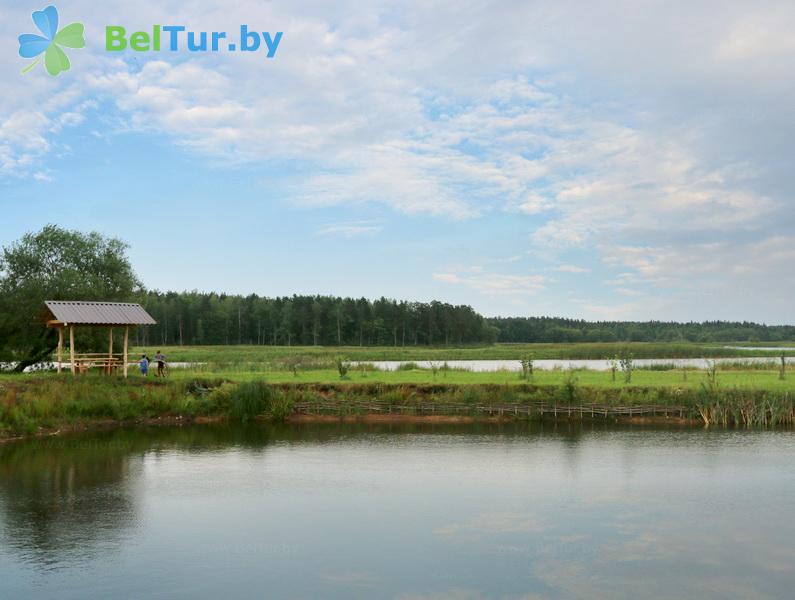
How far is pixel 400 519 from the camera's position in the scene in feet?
54.2

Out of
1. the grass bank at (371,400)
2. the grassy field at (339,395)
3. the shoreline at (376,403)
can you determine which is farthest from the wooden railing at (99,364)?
the shoreline at (376,403)

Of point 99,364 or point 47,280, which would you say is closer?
point 99,364

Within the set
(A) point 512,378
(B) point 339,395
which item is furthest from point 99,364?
(A) point 512,378

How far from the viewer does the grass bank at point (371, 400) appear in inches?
1196

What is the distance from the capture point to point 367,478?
2058 centimetres

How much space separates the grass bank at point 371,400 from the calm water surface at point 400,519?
14.0 feet

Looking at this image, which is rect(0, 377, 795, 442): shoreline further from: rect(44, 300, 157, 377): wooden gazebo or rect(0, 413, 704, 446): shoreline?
rect(44, 300, 157, 377): wooden gazebo

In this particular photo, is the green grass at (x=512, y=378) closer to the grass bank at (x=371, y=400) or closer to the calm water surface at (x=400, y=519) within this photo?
the grass bank at (x=371, y=400)

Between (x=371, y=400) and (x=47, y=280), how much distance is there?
66.5 ft

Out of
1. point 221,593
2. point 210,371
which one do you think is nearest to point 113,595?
point 221,593

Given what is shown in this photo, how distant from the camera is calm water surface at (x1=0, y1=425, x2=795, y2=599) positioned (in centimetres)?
1270

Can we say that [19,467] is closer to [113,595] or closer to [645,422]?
[113,595]

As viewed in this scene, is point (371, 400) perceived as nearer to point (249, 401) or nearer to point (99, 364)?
point (249, 401)

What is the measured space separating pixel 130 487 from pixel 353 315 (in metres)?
102
